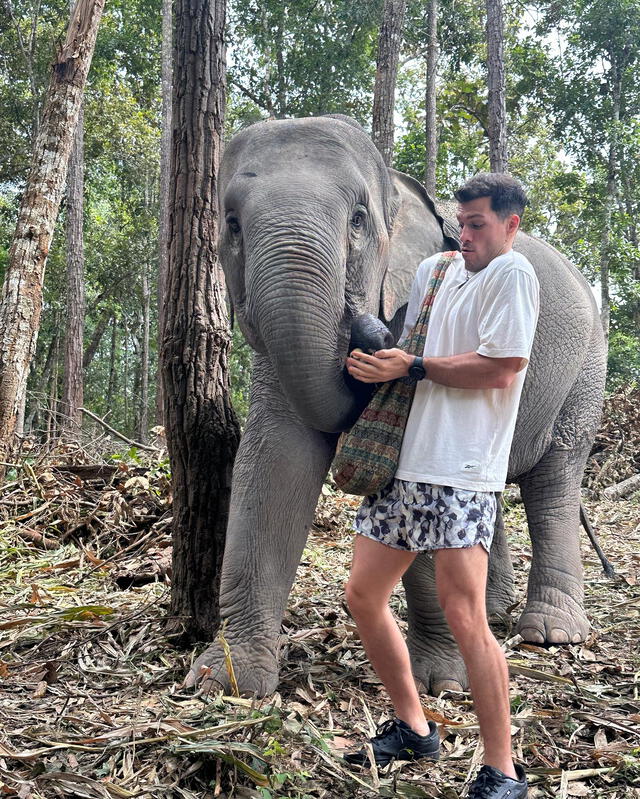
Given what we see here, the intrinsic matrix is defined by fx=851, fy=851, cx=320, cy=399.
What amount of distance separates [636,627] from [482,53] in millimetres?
18709

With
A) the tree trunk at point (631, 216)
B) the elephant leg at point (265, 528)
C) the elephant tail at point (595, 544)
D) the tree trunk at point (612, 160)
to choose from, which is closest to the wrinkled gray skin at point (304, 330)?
the elephant leg at point (265, 528)

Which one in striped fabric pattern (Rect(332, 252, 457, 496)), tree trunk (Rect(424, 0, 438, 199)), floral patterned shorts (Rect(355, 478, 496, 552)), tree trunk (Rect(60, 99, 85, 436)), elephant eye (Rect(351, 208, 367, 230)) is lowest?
floral patterned shorts (Rect(355, 478, 496, 552))

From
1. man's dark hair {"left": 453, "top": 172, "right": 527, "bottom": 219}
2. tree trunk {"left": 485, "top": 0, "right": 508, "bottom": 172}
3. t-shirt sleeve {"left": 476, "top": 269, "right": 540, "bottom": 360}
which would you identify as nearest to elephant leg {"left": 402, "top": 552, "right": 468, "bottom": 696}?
t-shirt sleeve {"left": 476, "top": 269, "right": 540, "bottom": 360}

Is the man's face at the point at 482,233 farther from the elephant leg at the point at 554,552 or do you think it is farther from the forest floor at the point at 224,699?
the elephant leg at the point at 554,552

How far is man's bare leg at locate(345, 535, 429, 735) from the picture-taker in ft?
9.37

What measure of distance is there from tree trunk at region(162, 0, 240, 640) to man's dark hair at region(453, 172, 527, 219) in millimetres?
1681

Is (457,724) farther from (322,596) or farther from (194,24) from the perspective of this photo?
(194,24)

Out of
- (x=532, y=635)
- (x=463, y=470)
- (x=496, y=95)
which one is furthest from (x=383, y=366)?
(x=496, y=95)

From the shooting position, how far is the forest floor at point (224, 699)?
2.73 m

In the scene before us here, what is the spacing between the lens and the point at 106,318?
26.1 m

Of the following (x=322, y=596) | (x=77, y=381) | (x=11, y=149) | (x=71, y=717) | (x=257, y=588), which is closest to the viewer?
(x=71, y=717)

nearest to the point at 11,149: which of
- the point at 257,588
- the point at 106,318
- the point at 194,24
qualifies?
the point at 106,318

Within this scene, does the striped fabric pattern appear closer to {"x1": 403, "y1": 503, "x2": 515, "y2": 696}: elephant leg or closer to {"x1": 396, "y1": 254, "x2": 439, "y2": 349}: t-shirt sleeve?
{"x1": 396, "y1": 254, "x2": 439, "y2": 349}: t-shirt sleeve

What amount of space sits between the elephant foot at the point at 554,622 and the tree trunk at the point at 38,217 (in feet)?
14.3
